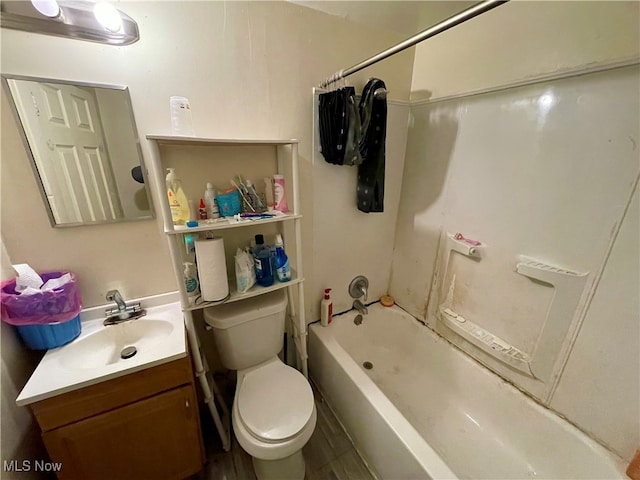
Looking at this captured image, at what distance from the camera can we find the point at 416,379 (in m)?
1.64

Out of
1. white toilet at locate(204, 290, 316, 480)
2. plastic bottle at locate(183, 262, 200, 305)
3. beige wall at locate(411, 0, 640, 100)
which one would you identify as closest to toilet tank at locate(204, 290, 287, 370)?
white toilet at locate(204, 290, 316, 480)

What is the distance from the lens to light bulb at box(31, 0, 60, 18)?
76cm

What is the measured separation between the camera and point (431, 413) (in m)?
1.44

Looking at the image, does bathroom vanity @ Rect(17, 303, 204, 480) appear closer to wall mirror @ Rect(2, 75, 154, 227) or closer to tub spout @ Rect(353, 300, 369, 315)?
wall mirror @ Rect(2, 75, 154, 227)

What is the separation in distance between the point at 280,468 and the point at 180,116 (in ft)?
4.99

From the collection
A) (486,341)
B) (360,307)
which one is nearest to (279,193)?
(360,307)

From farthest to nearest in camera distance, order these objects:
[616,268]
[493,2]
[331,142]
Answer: [331,142], [616,268], [493,2]

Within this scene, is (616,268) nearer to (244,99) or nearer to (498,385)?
(498,385)

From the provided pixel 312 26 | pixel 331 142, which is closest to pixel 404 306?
pixel 331 142

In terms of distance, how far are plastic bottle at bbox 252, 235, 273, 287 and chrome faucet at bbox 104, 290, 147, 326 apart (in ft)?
1.77

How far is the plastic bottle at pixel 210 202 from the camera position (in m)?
1.07

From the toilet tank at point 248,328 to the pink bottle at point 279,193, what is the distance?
0.46 m

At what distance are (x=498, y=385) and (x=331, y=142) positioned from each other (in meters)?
1.53

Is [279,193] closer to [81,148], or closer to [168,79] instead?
[168,79]
